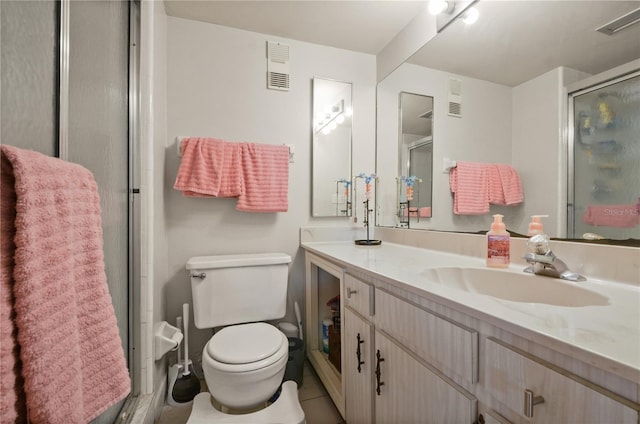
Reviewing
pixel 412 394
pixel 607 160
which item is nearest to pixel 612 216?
pixel 607 160

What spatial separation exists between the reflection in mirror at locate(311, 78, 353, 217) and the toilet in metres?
0.54

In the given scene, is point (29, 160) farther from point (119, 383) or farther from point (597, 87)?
point (597, 87)

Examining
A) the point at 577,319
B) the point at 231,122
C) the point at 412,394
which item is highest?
the point at 231,122

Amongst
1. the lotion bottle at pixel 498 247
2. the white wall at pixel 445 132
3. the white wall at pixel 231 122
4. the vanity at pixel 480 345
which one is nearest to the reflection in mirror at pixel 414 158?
the white wall at pixel 445 132

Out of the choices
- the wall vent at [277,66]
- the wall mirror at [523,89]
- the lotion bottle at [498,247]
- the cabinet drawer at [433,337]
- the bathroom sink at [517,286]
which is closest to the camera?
the cabinet drawer at [433,337]

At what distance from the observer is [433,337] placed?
0.70m

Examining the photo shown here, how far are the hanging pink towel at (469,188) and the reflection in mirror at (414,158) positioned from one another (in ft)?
0.66

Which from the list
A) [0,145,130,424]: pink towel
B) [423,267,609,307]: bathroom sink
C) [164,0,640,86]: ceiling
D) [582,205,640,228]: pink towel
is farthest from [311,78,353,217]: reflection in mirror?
[0,145,130,424]: pink towel

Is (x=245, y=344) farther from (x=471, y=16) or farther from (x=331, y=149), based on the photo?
(x=471, y=16)

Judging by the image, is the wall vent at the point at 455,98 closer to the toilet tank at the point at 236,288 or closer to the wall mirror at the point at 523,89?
the wall mirror at the point at 523,89

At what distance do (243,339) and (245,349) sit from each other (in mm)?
90

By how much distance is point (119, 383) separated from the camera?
578 mm

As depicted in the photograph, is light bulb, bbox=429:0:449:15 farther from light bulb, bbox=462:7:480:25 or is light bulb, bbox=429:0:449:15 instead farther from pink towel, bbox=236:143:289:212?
pink towel, bbox=236:143:289:212

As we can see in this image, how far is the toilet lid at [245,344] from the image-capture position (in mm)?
1116
